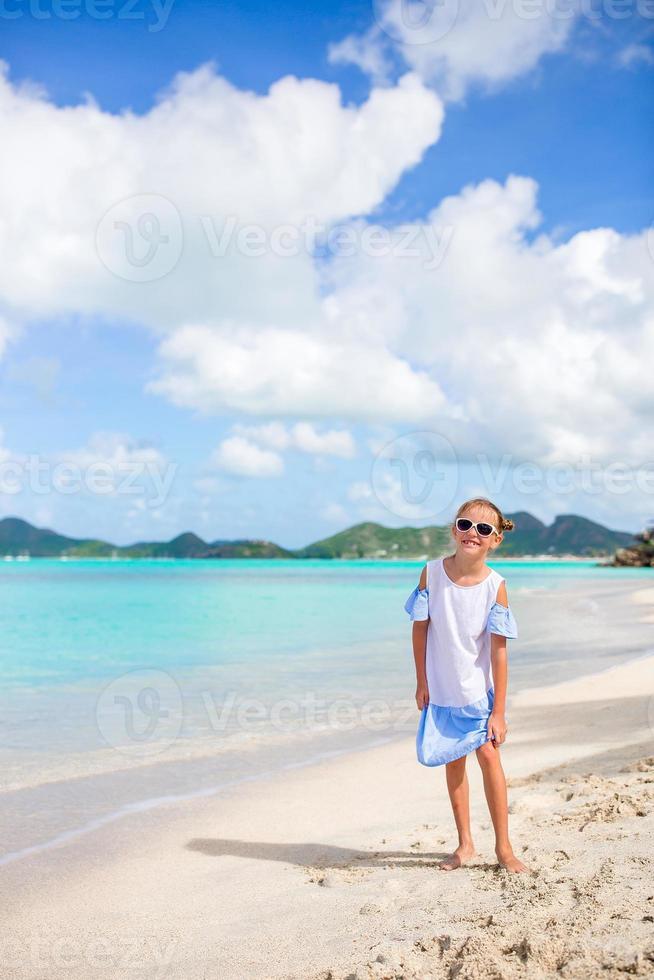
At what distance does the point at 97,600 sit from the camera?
50750 millimetres

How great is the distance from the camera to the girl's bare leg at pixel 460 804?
502cm

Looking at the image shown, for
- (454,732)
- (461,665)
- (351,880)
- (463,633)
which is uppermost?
(463,633)

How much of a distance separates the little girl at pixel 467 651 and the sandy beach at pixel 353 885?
605 millimetres

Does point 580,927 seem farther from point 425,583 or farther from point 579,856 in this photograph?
point 425,583

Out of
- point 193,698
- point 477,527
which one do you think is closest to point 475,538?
point 477,527

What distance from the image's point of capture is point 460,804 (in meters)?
5.10

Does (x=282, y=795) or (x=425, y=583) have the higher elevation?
(x=425, y=583)

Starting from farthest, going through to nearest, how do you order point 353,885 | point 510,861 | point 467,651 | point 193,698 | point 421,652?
1. point 193,698
2. point 421,652
3. point 467,651
4. point 353,885
5. point 510,861

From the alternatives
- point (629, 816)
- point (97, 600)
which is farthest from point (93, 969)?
point (97, 600)

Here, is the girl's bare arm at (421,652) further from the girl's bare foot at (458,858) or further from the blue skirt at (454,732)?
the girl's bare foot at (458,858)

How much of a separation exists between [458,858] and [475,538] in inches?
78.0

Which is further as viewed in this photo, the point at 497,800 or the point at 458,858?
the point at 458,858

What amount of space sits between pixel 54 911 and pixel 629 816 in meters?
3.70

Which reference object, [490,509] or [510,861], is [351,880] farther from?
[490,509]
